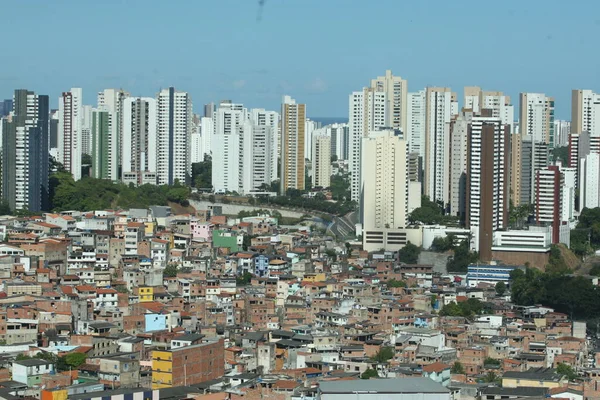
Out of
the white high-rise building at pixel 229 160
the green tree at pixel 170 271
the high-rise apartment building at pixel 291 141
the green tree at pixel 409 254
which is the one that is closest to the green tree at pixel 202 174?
the white high-rise building at pixel 229 160

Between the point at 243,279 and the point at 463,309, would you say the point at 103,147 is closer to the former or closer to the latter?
the point at 243,279

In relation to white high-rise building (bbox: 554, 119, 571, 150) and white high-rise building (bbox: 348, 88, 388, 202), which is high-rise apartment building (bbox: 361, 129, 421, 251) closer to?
white high-rise building (bbox: 348, 88, 388, 202)

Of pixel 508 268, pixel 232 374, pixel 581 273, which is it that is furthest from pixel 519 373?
pixel 581 273

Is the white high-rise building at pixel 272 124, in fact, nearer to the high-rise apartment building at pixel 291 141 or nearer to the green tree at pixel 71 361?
the high-rise apartment building at pixel 291 141

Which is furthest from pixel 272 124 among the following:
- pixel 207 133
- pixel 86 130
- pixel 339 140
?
pixel 339 140

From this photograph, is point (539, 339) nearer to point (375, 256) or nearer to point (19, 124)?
point (375, 256)
